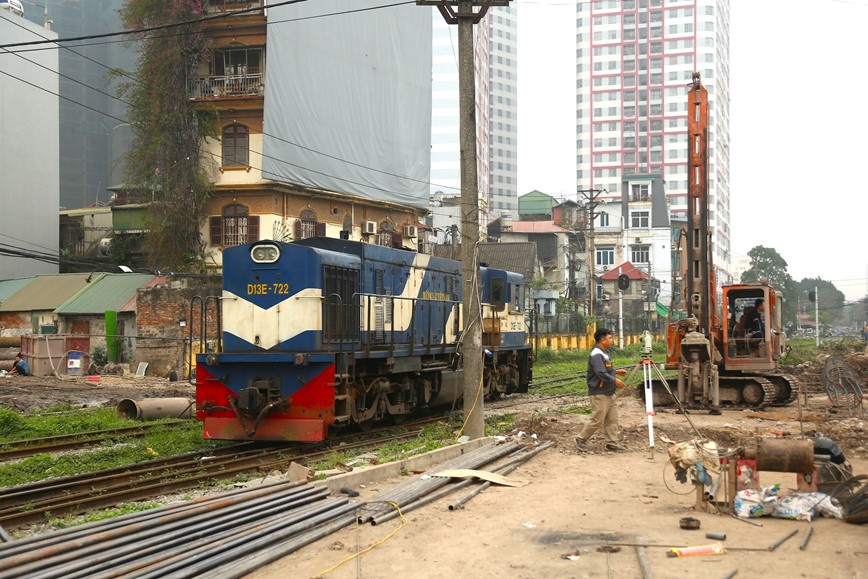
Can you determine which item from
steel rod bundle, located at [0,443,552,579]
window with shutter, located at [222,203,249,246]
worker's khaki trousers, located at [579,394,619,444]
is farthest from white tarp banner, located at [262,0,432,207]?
steel rod bundle, located at [0,443,552,579]

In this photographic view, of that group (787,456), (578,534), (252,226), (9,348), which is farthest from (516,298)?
(9,348)

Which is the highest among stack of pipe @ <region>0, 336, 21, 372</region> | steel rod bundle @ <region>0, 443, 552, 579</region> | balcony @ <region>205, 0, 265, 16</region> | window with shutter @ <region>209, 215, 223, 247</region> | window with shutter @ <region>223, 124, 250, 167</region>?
balcony @ <region>205, 0, 265, 16</region>

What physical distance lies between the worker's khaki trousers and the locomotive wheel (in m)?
7.67

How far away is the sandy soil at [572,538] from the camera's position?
6645 millimetres

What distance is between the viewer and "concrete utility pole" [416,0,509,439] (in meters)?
14.0

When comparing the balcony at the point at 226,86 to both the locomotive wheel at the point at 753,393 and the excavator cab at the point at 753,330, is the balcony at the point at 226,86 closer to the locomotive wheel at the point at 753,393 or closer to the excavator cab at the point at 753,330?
the excavator cab at the point at 753,330

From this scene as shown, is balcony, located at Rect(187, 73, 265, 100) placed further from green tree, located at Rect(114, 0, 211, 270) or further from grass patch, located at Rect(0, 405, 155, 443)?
grass patch, located at Rect(0, 405, 155, 443)

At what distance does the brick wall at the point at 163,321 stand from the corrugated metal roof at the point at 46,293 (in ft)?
22.9

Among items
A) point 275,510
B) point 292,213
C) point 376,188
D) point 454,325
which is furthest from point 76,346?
point 275,510

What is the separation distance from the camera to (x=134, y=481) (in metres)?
10.7

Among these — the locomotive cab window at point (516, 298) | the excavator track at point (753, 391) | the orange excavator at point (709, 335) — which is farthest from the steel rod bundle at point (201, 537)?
the locomotive cab window at point (516, 298)

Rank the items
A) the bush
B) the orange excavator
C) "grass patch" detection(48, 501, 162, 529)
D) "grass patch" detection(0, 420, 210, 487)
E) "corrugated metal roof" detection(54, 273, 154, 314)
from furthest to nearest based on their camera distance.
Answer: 1. "corrugated metal roof" detection(54, 273, 154, 314)
2. the bush
3. the orange excavator
4. "grass patch" detection(0, 420, 210, 487)
5. "grass patch" detection(48, 501, 162, 529)

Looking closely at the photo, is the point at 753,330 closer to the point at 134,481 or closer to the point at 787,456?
the point at 787,456

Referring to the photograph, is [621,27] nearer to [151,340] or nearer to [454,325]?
[151,340]
